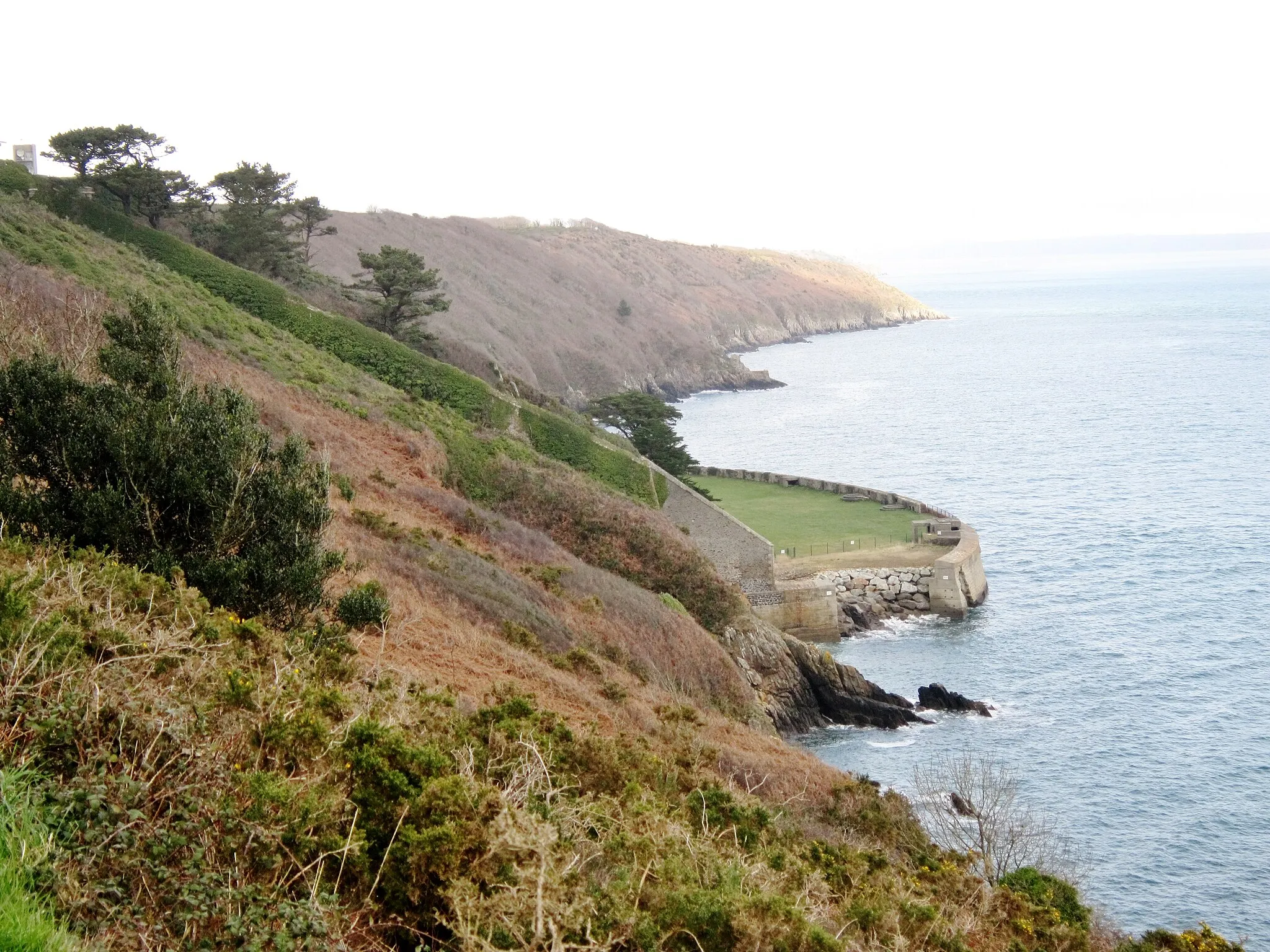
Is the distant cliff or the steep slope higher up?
the distant cliff

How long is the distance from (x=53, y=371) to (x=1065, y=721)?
91.9 ft

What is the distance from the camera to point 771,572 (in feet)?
135

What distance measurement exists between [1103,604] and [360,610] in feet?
113

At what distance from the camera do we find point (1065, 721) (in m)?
32.6

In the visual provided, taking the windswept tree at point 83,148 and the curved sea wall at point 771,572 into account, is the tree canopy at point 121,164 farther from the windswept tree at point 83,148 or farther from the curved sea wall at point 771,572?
the curved sea wall at point 771,572

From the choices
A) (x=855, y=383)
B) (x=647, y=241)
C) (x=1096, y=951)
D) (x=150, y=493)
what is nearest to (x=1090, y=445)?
(x=855, y=383)

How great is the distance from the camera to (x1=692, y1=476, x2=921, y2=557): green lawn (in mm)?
47531

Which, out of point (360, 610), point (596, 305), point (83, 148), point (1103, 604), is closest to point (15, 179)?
point (83, 148)

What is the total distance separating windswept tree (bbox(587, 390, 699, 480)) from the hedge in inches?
472

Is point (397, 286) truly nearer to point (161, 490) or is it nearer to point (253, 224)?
point (253, 224)

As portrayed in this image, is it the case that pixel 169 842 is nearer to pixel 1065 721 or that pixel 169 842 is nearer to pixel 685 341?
pixel 1065 721

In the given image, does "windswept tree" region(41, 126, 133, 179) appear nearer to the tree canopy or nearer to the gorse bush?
the tree canopy

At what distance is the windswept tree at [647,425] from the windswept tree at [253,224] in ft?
52.9

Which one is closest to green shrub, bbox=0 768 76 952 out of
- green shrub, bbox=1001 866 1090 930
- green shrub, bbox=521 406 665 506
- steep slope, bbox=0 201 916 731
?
green shrub, bbox=1001 866 1090 930
